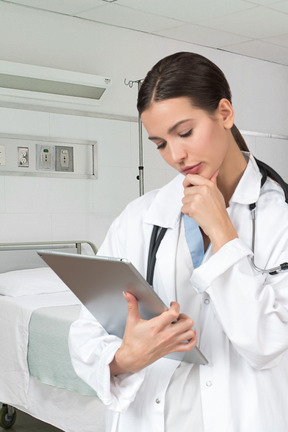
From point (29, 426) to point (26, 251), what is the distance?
1273 mm

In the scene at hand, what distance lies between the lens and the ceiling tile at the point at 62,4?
4.73 m

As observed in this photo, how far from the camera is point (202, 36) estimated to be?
225 inches

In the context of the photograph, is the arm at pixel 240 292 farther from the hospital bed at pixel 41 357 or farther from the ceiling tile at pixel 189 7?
the ceiling tile at pixel 189 7

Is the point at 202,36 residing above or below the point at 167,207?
above

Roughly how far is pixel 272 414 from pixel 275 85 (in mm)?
5779

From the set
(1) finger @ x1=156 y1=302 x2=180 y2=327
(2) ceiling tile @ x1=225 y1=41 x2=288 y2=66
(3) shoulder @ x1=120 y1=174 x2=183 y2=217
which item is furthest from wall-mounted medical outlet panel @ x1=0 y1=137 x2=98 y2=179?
(1) finger @ x1=156 y1=302 x2=180 y2=327

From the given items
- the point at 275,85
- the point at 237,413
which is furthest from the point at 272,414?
the point at 275,85

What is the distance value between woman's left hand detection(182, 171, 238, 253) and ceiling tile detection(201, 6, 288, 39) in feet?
13.0

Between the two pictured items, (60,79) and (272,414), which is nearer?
(272,414)

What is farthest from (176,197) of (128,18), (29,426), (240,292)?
(128,18)

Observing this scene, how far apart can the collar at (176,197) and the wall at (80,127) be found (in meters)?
3.39

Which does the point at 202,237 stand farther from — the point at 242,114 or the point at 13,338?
the point at 242,114

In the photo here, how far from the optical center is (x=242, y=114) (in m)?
6.37

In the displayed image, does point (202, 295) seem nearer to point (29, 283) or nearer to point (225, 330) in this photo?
point (225, 330)
